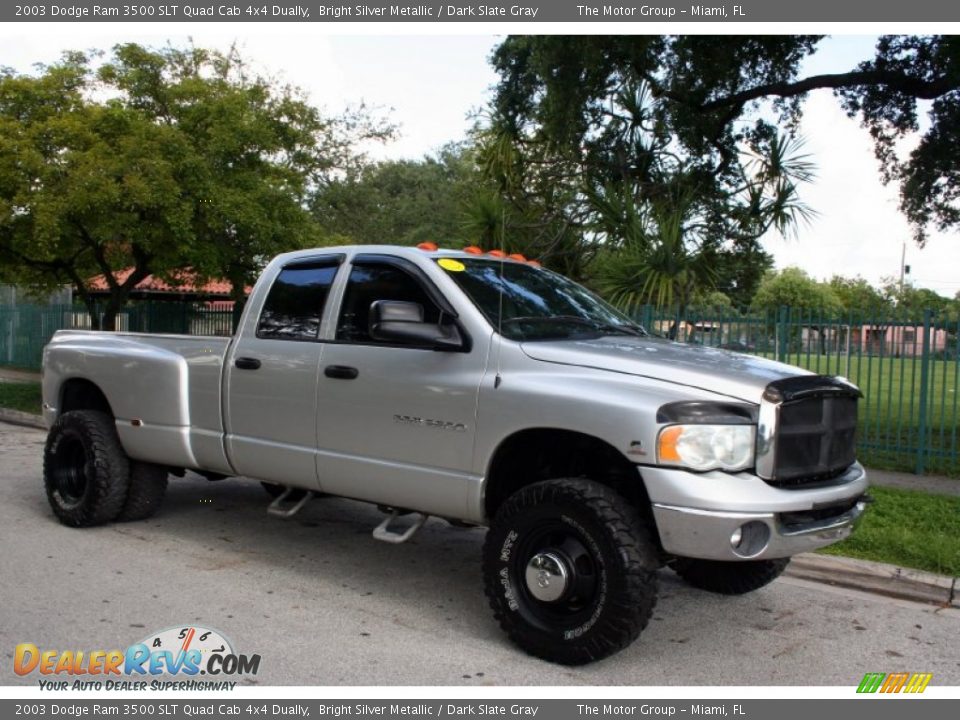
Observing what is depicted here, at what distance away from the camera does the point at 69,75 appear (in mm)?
15195

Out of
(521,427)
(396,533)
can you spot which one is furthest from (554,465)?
(396,533)

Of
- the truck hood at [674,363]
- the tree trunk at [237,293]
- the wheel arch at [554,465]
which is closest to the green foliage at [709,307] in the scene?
the truck hood at [674,363]

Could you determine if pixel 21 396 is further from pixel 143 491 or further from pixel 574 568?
pixel 574 568

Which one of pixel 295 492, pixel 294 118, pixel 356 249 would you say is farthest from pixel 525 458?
pixel 294 118

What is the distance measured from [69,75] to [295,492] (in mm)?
11504

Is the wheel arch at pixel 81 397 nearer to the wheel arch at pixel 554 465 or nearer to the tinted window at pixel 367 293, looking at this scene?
the tinted window at pixel 367 293

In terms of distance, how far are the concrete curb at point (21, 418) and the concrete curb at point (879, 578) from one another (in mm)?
11570

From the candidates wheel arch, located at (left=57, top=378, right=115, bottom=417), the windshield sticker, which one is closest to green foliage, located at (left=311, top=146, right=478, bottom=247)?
wheel arch, located at (left=57, top=378, right=115, bottom=417)

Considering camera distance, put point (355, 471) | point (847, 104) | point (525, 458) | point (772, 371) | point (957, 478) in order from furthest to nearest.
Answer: point (847, 104), point (957, 478), point (355, 471), point (525, 458), point (772, 371)

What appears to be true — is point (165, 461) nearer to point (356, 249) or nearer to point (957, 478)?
point (356, 249)

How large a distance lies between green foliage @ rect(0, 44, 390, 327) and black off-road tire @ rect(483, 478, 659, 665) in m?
10.8

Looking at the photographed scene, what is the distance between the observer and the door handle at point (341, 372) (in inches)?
212

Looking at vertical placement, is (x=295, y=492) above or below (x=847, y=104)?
below

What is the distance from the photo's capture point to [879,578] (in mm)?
6172
